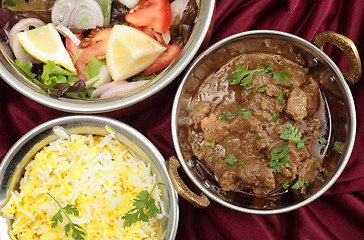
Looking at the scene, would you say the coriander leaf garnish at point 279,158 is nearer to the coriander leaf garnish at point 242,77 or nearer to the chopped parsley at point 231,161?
the chopped parsley at point 231,161

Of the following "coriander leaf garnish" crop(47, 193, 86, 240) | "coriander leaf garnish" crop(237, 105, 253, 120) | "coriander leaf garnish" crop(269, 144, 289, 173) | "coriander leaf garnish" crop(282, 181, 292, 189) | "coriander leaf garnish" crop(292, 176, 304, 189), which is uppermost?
"coriander leaf garnish" crop(237, 105, 253, 120)

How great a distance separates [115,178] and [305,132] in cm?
101

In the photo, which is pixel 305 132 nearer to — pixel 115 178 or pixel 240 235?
pixel 240 235

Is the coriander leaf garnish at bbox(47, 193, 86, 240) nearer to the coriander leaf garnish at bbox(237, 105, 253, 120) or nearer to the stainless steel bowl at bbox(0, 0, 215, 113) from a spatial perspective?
the stainless steel bowl at bbox(0, 0, 215, 113)

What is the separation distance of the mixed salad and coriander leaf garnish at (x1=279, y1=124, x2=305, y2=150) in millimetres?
703

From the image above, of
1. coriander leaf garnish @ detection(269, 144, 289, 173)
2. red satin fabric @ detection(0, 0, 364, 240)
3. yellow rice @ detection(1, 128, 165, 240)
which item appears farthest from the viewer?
red satin fabric @ detection(0, 0, 364, 240)

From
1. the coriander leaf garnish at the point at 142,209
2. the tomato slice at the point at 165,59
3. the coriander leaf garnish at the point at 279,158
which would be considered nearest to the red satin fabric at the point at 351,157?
the tomato slice at the point at 165,59

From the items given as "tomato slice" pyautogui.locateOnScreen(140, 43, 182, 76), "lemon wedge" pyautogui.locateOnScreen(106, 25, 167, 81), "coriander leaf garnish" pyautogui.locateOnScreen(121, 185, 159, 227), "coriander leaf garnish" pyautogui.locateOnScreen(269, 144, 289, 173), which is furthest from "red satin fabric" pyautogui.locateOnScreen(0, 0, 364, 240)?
"coriander leaf garnish" pyautogui.locateOnScreen(269, 144, 289, 173)

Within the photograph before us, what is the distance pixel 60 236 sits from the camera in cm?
214

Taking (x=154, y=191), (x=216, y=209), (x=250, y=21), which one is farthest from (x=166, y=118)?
(x=250, y=21)

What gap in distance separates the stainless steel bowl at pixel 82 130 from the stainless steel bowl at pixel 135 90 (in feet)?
0.33

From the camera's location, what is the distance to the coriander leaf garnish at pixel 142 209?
6.72ft

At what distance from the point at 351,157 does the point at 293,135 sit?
21.8 inches

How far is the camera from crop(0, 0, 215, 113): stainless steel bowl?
6.75 feet
